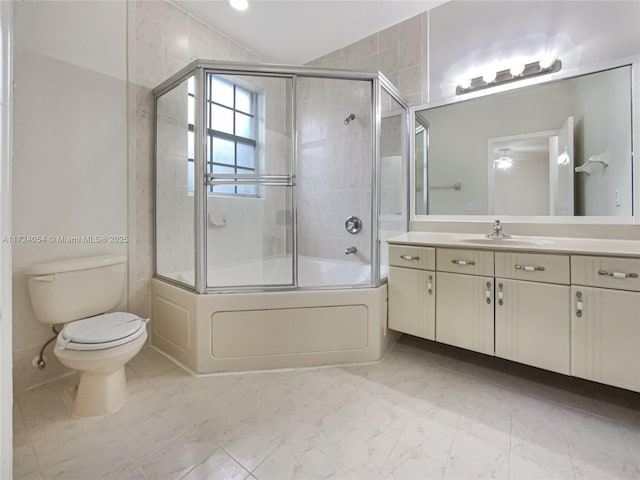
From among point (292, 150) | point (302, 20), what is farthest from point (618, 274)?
point (302, 20)

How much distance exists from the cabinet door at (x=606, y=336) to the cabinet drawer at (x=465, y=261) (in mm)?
399

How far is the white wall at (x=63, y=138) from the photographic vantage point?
5.37 feet

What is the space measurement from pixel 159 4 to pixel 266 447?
298 cm

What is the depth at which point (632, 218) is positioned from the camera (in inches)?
68.3

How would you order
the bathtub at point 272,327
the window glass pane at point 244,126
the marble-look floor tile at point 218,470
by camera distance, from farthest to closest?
the window glass pane at point 244,126 → the bathtub at point 272,327 → the marble-look floor tile at point 218,470

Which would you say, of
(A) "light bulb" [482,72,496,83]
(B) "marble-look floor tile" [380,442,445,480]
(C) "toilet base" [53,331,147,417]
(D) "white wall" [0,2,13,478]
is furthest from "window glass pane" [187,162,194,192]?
(A) "light bulb" [482,72,496,83]

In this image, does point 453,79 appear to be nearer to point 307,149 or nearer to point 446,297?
point 307,149

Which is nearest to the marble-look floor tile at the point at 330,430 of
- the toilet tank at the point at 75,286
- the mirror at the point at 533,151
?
the toilet tank at the point at 75,286

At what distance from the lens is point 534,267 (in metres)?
1.57

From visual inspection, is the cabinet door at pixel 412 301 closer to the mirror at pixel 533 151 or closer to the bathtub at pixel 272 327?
the bathtub at pixel 272 327

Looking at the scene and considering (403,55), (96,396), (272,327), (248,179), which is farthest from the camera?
(403,55)

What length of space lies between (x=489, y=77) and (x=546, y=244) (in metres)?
1.30

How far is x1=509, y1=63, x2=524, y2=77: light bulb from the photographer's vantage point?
6.62 ft

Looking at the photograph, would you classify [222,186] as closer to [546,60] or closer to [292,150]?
[292,150]
